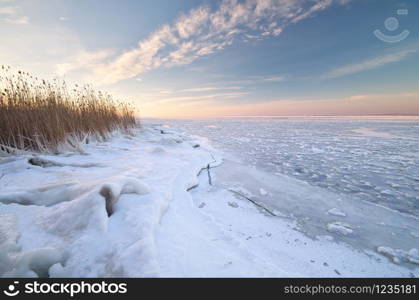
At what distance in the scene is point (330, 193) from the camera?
2.45 metres

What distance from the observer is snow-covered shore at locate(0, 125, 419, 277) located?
908 mm

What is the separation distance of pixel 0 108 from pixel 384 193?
20.1 ft

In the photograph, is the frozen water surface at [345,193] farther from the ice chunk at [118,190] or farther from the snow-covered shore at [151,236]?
the ice chunk at [118,190]

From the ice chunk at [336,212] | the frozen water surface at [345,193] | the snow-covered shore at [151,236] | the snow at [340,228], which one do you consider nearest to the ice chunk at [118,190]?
the snow-covered shore at [151,236]

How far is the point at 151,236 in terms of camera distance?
1.05 meters

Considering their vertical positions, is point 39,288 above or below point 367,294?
above

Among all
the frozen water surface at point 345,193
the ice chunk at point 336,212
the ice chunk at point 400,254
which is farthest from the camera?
the ice chunk at point 336,212

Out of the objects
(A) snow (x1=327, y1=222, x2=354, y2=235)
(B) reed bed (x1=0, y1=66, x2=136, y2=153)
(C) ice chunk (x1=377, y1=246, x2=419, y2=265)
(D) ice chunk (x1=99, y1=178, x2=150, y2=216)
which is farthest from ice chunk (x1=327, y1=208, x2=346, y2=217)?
(B) reed bed (x1=0, y1=66, x2=136, y2=153)

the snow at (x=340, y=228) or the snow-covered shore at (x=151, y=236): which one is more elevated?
the snow-covered shore at (x=151, y=236)

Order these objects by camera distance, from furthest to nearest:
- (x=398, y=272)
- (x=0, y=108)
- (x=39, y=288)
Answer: (x=0, y=108) → (x=398, y=272) → (x=39, y=288)

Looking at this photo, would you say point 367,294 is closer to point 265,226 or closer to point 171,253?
point 265,226

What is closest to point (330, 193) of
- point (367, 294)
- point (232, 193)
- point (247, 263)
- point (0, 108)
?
point (232, 193)

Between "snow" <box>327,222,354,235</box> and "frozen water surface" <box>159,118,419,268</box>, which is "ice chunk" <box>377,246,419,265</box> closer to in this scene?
"frozen water surface" <box>159,118,419,268</box>

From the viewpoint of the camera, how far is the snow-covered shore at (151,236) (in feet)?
2.98
